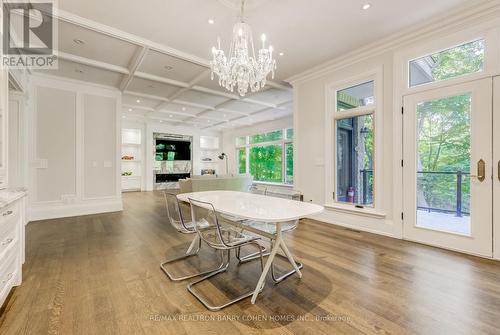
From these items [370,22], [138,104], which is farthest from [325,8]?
[138,104]

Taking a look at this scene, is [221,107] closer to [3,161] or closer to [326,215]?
[326,215]

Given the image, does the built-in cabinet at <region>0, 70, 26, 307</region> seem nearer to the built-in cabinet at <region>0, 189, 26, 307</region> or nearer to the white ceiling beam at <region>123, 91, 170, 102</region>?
the built-in cabinet at <region>0, 189, 26, 307</region>

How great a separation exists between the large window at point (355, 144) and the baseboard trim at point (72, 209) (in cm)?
498

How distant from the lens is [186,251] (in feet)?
9.29

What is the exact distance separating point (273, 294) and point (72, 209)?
16.0 ft

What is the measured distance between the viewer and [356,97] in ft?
12.8

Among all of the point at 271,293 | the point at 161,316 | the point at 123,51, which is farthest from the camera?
the point at 123,51

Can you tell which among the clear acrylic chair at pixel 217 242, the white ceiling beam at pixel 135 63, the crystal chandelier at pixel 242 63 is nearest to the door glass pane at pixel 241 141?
the white ceiling beam at pixel 135 63

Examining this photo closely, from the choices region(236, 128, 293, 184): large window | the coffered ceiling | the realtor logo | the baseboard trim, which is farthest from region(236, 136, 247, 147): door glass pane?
the realtor logo

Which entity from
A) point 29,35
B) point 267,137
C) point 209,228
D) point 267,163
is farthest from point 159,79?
point 267,163

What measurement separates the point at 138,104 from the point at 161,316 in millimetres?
6420

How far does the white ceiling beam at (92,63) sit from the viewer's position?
3625mm

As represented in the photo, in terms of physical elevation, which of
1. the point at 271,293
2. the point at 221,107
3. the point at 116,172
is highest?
the point at 221,107

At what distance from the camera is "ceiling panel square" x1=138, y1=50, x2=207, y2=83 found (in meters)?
3.76
